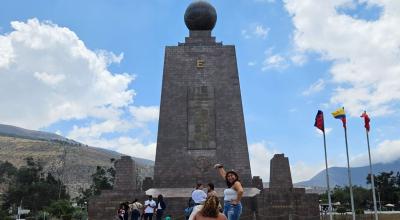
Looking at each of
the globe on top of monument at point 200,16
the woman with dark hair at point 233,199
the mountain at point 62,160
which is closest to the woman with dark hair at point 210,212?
the woman with dark hair at point 233,199

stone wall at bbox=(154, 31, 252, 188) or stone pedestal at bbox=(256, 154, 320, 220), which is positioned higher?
stone wall at bbox=(154, 31, 252, 188)

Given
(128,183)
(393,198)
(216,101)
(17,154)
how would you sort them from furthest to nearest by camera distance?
(17,154), (393,198), (216,101), (128,183)

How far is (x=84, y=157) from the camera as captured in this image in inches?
4796

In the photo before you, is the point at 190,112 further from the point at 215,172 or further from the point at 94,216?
the point at 94,216

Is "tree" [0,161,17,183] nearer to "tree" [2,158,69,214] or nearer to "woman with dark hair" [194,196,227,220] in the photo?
"tree" [2,158,69,214]

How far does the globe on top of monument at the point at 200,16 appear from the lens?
80.8 feet

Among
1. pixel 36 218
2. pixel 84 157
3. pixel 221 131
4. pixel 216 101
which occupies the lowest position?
pixel 36 218

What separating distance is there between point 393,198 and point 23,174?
141 ft

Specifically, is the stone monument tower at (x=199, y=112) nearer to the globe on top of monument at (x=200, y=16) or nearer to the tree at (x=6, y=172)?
the globe on top of monument at (x=200, y=16)

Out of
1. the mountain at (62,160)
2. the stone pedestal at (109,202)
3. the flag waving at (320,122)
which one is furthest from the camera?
the mountain at (62,160)

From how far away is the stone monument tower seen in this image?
22000 millimetres

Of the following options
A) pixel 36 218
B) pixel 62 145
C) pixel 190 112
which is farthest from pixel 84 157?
pixel 190 112

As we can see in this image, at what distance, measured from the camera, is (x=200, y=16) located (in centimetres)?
2464

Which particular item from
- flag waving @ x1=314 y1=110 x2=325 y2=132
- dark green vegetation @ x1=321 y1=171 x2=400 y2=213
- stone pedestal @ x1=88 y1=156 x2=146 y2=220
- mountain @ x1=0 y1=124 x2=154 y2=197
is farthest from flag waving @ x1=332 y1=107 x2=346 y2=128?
mountain @ x1=0 y1=124 x2=154 y2=197
